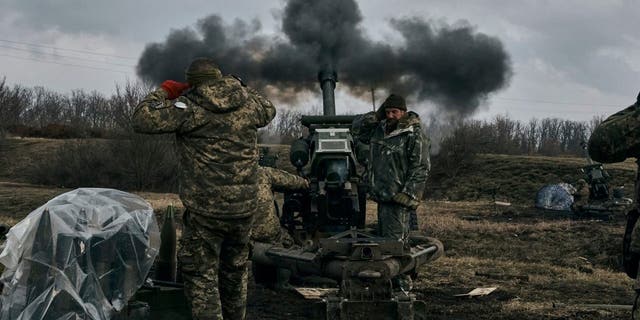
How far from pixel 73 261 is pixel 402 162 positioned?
10.3 ft

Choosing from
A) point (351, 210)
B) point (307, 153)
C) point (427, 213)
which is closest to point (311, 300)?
point (351, 210)

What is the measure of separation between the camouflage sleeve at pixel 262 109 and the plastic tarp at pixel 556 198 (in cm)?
1634

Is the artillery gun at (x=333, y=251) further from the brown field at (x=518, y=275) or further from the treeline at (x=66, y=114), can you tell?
the treeline at (x=66, y=114)

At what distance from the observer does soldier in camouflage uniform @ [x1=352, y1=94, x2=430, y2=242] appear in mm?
6129

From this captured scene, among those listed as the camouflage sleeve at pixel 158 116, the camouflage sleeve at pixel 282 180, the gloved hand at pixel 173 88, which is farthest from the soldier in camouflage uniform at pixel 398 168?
the camouflage sleeve at pixel 158 116

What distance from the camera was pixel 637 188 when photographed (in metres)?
3.53

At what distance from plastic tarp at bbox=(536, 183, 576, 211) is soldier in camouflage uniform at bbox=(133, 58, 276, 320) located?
16557 mm

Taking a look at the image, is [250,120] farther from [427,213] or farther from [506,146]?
[506,146]

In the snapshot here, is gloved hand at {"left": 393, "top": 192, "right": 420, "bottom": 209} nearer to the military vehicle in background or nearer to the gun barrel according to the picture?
the gun barrel

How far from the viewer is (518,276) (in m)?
8.41

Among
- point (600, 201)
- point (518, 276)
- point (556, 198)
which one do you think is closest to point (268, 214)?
point (518, 276)

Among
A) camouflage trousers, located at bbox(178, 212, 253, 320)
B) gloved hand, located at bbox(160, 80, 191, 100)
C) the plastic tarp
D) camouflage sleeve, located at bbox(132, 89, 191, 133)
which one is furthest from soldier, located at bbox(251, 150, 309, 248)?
the plastic tarp

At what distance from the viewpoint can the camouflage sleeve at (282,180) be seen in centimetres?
686

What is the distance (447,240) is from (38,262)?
8.39 m
